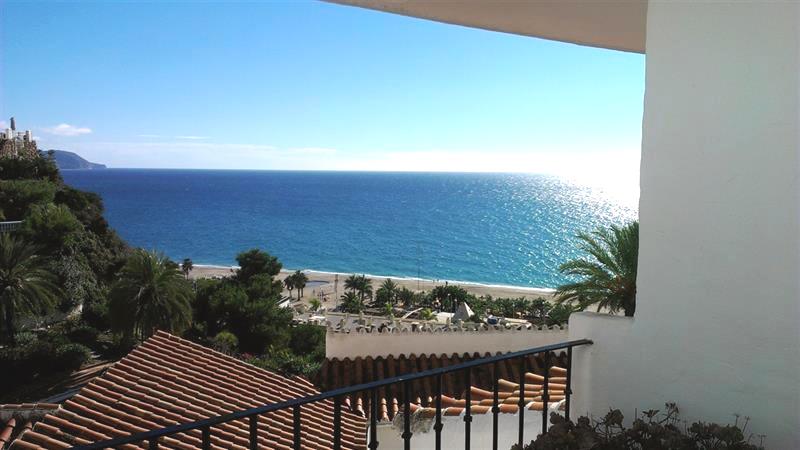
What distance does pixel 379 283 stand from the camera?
57281 millimetres

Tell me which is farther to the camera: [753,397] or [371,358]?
[371,358]

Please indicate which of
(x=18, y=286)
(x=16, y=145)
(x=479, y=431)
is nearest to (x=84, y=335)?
(x=18, y=286)

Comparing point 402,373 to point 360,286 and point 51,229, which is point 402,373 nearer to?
point 51,229

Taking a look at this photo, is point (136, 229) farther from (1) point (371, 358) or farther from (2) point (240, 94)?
(1) point (371, 358)

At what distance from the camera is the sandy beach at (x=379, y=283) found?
51.5 metres

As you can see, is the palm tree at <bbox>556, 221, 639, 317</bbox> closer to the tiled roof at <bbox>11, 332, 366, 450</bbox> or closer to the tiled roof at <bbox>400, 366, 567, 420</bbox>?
the tiled roof at <bbox>400, 366, 567, 420</bbox>

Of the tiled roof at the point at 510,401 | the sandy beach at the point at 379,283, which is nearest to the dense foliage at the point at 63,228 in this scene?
the sandy beach at the point at 379,283

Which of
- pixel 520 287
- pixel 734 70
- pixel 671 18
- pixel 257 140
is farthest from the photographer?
pixel 257 140

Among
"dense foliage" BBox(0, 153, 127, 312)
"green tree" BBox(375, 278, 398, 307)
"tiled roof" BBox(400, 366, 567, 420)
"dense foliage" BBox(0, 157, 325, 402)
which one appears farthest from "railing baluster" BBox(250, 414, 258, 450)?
"green tree" BBox(375, 278, 398, 307)

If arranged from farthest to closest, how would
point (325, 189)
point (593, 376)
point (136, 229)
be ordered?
point (325, 189) → point (136, 229) → point (593, 376)

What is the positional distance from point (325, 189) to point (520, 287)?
105 metres

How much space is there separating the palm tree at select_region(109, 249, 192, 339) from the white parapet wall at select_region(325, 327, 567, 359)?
1057 cm

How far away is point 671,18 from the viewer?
271 cm

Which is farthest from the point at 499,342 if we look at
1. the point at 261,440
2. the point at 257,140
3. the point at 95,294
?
the point at 257,140
